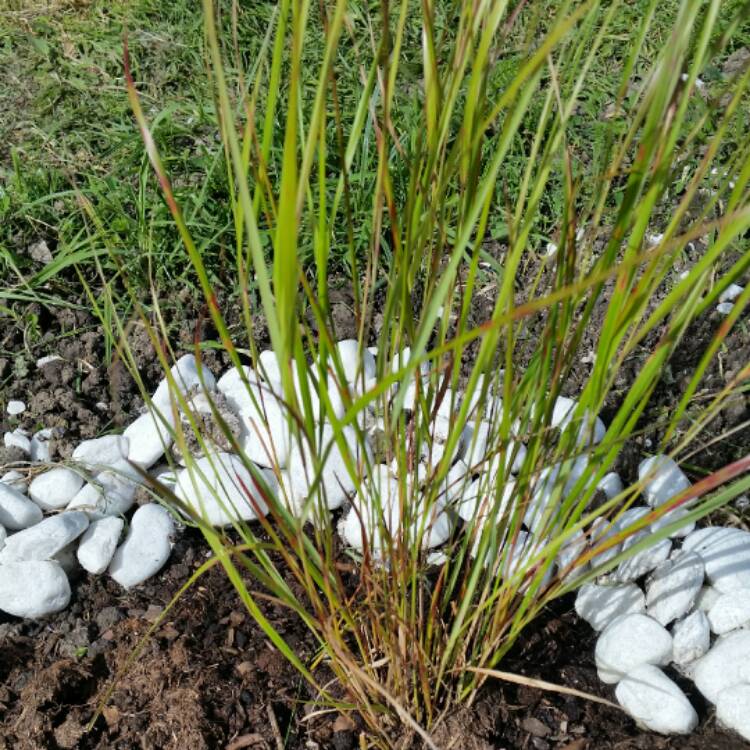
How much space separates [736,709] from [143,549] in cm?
98

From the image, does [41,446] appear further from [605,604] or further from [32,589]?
[605,604]

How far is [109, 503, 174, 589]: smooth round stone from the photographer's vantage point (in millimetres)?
1638

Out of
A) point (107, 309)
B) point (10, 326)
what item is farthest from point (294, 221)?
point (10, 326)

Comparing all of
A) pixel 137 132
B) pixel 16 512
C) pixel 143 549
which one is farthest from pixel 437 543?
pixel 137 132

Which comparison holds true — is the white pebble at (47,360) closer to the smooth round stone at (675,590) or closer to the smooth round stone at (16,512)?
the smooth round stone at (16,512)

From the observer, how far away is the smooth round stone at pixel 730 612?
58.5 inches

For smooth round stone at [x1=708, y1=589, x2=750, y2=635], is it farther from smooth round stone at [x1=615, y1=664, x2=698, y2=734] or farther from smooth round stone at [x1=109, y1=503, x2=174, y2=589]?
smooth round stone at [x1=109, y1=503, x2=174, y2=589]

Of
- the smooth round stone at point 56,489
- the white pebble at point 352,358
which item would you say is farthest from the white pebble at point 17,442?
the white pebble at point 352,358

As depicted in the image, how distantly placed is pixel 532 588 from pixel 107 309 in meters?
1.18

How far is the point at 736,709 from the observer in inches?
53.5

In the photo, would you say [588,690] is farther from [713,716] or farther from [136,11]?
[136,11]

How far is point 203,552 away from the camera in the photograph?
170 centimetres

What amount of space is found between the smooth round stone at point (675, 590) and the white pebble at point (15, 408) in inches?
49.2

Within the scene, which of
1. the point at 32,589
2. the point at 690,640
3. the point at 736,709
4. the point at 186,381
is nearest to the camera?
the point at 736,709
